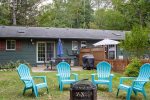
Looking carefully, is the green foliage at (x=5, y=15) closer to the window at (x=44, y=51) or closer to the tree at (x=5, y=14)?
the tree at (x=5, y=14)

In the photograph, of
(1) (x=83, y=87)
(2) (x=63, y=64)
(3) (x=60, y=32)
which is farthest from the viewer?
(3) (x=60, y=32)

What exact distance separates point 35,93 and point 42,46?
1327 centimetres

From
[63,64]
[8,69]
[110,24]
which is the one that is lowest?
[8,69]

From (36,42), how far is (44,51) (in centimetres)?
93

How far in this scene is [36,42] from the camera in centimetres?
2116

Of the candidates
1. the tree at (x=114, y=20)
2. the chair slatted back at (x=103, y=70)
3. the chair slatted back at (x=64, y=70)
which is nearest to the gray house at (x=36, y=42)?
the chair slatted back at (x=64, y=70)

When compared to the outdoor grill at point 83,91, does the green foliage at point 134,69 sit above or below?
below

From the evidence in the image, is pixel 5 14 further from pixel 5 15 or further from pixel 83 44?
pixel 83 44

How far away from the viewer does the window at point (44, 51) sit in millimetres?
21391

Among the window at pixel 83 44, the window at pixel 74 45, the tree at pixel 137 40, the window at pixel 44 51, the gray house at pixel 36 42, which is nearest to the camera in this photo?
the tree at pixel 137 40

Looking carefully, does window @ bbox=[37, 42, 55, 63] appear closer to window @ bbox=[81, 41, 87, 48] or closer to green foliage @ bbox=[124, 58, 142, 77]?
window @ bbox=[81, 41, 87, 48]

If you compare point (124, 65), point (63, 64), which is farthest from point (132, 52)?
point (63, 64)

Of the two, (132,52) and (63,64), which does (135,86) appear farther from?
(132,52)

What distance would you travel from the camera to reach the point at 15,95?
28.6ft
